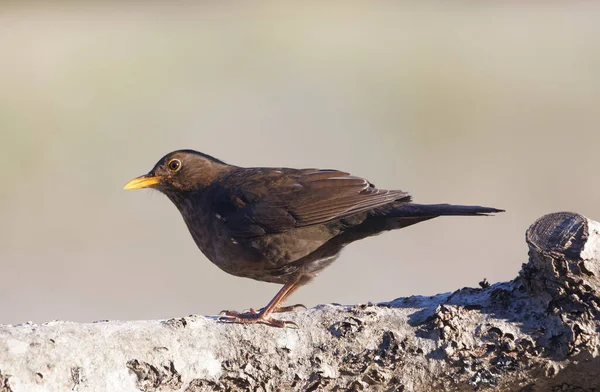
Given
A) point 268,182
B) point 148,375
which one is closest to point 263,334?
point 148,375

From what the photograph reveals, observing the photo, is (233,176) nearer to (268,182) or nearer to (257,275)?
(268,182)

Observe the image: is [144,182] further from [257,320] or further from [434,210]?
[434,210]

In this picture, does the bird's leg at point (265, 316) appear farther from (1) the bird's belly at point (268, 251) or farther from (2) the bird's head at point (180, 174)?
(2) the bird's head at point (180, 174)

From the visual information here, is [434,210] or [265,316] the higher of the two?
[434,210]

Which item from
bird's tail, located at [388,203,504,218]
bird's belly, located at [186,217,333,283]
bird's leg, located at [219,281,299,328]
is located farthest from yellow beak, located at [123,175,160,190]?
bird's tail, located at [388,203,504,218]

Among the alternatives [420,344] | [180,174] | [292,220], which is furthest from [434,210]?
[180,174]

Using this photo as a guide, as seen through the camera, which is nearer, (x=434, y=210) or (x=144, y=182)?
(x=434, y=210)
